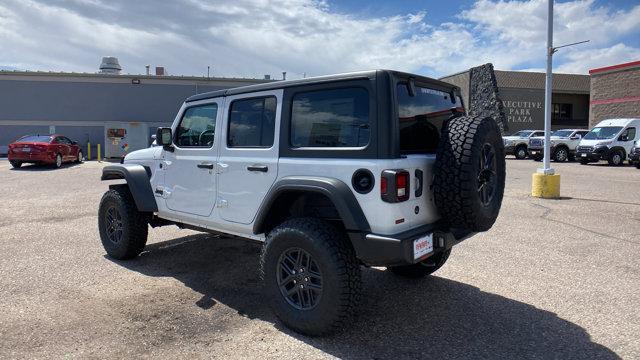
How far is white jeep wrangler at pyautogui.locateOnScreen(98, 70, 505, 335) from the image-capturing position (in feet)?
10.4

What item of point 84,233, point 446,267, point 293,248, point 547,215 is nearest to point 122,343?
point 293,248

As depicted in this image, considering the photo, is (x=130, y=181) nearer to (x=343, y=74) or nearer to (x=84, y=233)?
(x=84, y=233)

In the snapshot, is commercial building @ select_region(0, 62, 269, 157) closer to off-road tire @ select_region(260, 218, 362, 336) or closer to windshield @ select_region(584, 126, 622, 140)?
windshield @ select_region(584, 126, 622, 140)

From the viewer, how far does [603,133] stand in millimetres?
20766

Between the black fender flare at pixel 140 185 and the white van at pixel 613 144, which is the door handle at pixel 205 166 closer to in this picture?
the black fender flare at pixel 140 185

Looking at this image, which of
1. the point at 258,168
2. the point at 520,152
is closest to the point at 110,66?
the point at 520,152

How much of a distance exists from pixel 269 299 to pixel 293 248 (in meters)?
0.53

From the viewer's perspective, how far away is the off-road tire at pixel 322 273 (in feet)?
10.5

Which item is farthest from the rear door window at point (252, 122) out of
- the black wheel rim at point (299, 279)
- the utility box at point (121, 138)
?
the utility box at point (121, 138)

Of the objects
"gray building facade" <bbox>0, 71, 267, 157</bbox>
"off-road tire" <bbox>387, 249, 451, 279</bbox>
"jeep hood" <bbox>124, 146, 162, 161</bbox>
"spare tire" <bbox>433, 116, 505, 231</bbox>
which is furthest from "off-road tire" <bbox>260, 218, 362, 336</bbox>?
"gray building facade" <bbox>0, 71, 267, 157</bbox>

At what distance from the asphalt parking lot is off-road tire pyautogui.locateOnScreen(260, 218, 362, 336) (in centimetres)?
17

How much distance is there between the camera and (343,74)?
3.39 metres

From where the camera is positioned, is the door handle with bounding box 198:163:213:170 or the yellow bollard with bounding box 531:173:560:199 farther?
the yellow bollard with bounding box 531:173:560:199

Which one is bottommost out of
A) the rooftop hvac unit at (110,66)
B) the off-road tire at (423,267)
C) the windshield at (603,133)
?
the off-road tire at (423,267)
